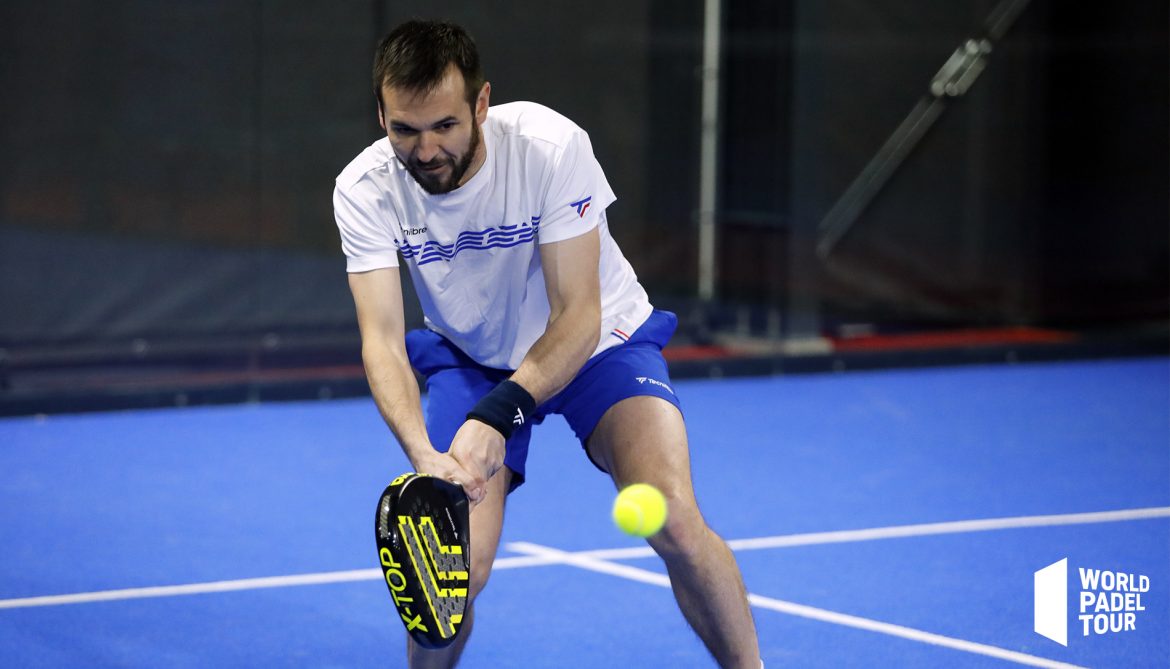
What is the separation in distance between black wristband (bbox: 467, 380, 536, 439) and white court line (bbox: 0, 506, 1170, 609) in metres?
1.99

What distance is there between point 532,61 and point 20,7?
2737 mm

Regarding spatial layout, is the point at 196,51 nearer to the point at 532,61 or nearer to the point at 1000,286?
the point at 532,61

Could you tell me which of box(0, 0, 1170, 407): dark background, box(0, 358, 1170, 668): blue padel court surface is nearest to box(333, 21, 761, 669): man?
box(0, 358, 1170, 668): blue padel court surface

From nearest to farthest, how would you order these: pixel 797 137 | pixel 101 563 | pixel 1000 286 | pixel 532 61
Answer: pixel 101 563, pixel 532 61, pixel 797 137, pixel 1000 286

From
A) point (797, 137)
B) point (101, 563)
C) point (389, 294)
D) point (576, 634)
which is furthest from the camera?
point (797, 137)

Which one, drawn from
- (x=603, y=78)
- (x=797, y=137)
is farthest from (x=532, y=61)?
(x=797, y=137)

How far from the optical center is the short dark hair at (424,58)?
363 centimetres

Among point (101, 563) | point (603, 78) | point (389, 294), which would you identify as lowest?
point (101, 563)

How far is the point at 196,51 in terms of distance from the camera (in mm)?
8383

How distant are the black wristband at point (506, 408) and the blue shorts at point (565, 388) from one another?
23 cm

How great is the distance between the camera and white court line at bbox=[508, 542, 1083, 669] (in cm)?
474

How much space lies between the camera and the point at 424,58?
143 inches

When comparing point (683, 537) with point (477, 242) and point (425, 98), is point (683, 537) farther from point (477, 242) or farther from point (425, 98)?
point (425, 98)

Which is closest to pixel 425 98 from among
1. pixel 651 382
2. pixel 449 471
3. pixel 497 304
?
pixel 497 304
